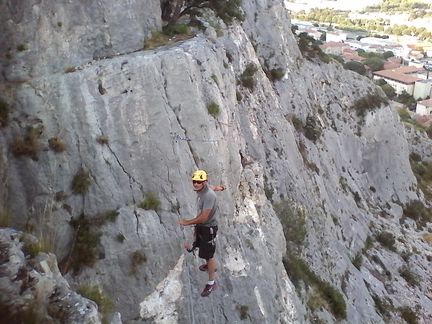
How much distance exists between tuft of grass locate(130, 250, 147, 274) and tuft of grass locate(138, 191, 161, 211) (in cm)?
108

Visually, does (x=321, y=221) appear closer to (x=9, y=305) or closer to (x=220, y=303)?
(x=220, y=303)

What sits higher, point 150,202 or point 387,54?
point 150,202

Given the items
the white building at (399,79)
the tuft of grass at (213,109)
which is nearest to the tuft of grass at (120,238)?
the tuft of grass at (213,109)

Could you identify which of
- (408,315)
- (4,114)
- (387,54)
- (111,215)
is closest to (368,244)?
(408,315)

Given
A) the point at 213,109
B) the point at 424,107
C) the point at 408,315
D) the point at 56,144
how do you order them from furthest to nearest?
the point at 424,107, the point at 408,315, the point at 213,109, the point at 56,144

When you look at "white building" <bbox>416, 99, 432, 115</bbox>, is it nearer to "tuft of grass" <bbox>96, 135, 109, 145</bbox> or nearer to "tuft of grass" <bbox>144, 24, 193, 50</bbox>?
"tuft of grass" <bbox>144, 24, 193, 50</bbox>

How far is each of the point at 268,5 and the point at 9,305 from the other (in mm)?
23230

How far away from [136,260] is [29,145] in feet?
11.7

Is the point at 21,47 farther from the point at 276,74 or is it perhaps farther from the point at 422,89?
the point at 422,89

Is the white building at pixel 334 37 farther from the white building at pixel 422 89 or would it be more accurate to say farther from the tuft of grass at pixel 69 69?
the tuft of grass at pixel 69 69

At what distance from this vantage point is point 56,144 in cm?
1088

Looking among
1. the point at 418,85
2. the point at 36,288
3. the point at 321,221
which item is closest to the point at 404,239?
the point at 321,221

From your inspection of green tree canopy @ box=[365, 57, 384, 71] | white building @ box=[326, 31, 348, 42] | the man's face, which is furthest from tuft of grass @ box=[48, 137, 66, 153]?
white building @ box=[326, 31, 348, 42]

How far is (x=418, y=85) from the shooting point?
90688 millimetres
